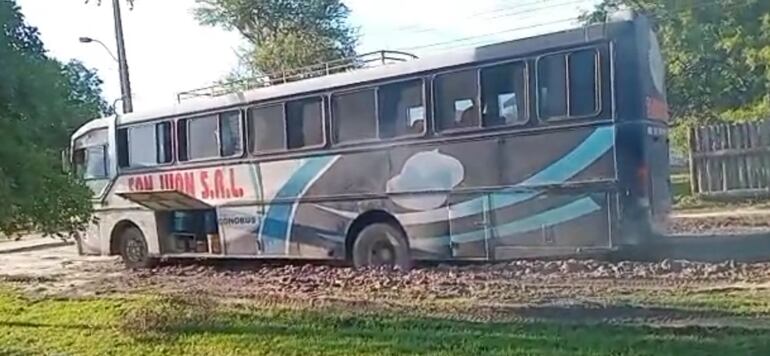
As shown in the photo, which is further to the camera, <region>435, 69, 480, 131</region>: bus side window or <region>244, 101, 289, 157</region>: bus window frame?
<region>244, 101, 289, 157</region>: bus window frame

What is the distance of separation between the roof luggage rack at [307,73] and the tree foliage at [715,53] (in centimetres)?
1151

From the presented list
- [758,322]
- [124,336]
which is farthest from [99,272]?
[758,322]

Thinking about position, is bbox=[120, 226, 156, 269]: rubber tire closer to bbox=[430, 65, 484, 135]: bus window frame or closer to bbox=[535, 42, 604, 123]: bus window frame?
bbox=[430, 65, 484, 135]: bus window frame

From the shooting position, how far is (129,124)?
53.7 feet

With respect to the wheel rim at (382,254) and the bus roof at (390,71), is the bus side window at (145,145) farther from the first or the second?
the wheel rim at (382,254)

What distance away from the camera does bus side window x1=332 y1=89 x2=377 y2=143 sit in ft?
41.9

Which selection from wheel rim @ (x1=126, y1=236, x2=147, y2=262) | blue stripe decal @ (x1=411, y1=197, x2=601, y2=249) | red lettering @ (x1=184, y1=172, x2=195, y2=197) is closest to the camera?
blue stripe decal @ (x1=411, y1=197, x2=601, y2=249)

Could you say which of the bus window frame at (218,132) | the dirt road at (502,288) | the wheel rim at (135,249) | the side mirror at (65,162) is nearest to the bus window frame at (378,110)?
the dirt road at (502,288)

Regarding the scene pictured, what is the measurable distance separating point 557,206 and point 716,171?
11.4m

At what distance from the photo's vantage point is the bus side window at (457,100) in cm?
1180

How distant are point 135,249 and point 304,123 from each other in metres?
4.78

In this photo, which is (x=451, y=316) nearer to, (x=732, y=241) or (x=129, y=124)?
(x=732, y=241)

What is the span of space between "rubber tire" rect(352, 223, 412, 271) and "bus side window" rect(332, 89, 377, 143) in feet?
3.94

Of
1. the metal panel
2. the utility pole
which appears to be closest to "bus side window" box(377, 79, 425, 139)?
the metal panel
